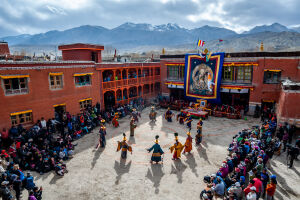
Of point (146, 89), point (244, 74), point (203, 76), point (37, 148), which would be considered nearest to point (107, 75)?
point (146, 89)

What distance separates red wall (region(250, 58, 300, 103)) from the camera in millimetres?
19297

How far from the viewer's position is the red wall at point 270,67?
1930 cm

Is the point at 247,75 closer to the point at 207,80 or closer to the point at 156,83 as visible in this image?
the point at 207,80

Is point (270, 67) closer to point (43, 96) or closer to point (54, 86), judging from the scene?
point (54, 86)

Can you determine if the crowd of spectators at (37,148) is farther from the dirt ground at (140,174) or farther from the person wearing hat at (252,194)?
the person wearing hat at (252,194)

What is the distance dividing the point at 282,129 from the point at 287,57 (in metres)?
9.15

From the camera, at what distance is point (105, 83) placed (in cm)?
A: 2247

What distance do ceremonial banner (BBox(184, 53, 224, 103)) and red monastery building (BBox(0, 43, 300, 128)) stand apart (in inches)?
36.6

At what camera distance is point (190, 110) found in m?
22.3

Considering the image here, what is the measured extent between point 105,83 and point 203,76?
38.5 ft

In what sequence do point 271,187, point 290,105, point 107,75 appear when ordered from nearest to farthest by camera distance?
point 271,187
point 290,105
point 107,75

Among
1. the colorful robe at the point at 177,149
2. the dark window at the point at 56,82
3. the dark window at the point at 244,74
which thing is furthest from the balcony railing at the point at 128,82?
the colorful robe at the point at 177,149

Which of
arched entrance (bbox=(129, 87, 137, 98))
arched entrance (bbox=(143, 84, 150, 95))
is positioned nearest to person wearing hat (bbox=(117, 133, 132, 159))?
arched entrance (bbox=(129, 87, 137, 98))

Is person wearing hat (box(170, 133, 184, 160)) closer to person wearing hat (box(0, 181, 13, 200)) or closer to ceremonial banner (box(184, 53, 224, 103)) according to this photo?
person wearing hat (box(0, 181, 13, 200))
